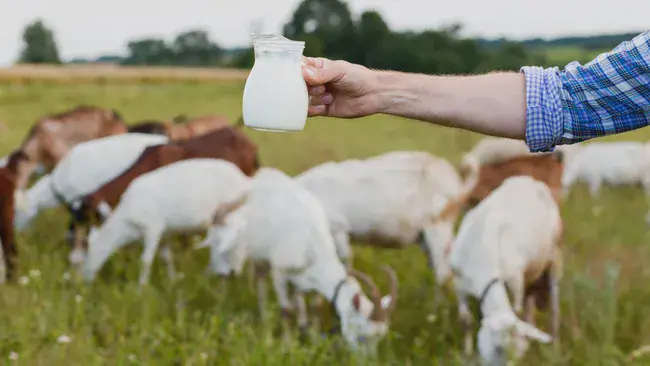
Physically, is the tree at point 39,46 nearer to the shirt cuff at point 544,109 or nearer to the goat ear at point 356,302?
the goat ear at point 356,302

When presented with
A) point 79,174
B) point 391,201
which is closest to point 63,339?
point 391,201

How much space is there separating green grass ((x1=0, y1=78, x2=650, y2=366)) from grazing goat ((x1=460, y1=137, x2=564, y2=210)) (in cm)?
71

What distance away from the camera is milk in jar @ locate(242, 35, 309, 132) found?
2.47 m

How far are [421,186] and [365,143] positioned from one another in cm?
1040

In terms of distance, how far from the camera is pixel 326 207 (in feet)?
20.8

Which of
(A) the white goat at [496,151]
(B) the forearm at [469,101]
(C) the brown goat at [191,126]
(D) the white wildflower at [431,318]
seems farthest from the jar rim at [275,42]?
(C) the brown goat at [191,126]

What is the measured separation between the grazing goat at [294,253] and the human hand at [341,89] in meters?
1.98

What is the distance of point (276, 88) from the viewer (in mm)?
2467

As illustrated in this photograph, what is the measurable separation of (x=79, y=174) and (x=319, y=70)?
5.62 m

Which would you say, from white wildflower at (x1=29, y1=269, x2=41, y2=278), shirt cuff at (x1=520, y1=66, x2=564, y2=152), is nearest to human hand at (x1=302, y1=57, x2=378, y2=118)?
shirt cuff at (x1=520, y1=66, x2=564, y2=152)

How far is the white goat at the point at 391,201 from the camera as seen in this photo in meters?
6.40

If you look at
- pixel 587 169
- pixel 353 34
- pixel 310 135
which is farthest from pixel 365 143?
pixel 587 169

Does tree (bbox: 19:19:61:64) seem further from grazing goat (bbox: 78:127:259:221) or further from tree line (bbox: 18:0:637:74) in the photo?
grazing goat (bbox: 78:127:259:221)

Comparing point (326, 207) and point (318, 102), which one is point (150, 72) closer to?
point (326, 207)
